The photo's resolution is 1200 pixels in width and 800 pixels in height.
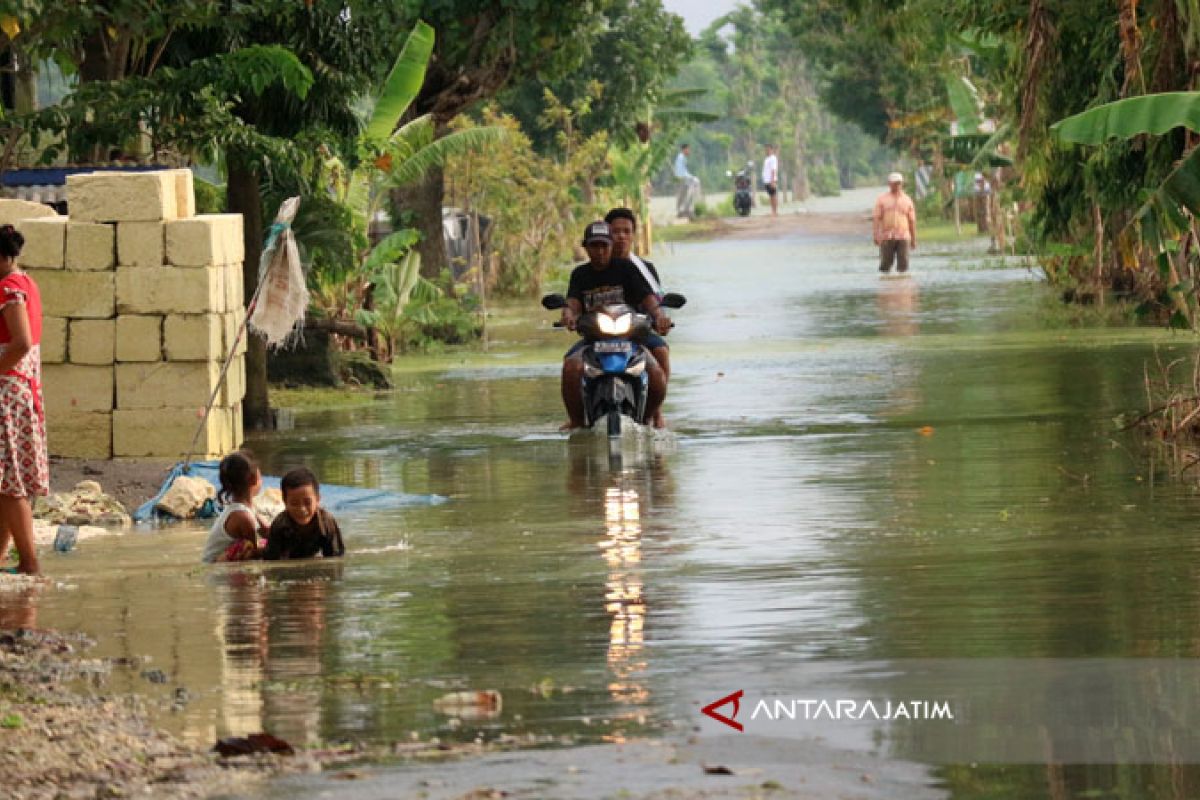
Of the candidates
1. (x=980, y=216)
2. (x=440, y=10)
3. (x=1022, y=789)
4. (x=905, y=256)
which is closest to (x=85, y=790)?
(x=1022, y=789)

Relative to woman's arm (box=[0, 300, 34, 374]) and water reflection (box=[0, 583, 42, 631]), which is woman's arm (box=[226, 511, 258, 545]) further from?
woman's arm (box=[0, 300, 34, 374])

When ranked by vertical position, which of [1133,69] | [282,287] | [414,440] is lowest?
[414,440]

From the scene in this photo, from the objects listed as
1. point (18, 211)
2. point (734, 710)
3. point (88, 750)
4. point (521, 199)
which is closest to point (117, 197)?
point (18, 211)

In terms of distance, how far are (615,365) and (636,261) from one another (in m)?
1.04

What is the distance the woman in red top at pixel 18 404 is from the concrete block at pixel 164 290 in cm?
517

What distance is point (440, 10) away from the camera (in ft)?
94.3

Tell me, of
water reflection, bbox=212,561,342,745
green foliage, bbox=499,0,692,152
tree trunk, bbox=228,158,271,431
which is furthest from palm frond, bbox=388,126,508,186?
green foliage, bbox=499,0,692,152

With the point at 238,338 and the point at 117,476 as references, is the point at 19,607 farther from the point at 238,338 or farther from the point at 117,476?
the point at 238,338

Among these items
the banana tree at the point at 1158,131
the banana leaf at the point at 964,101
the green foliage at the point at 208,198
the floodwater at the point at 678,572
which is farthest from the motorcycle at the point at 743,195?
the banana tree at the point at 1158,131

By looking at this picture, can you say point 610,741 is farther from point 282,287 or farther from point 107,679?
point 282,287

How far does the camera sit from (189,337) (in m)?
17.3

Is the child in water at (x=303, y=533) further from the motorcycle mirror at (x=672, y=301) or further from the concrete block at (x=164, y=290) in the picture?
the motorcycle mirror at (x=672, y=301)

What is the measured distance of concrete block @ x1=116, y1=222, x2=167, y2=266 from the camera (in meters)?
17.3

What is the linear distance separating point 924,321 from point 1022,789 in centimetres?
2413
